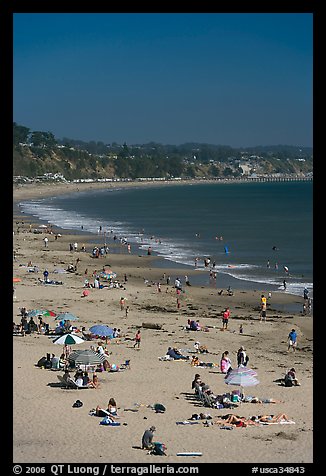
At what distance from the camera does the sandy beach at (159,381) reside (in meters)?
15.3

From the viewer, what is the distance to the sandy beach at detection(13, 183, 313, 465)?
50.3 feet

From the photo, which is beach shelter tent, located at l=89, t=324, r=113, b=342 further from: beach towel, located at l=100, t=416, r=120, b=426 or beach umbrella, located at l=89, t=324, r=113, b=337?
beach towel, located at l=100, t=416, r=120, b=426

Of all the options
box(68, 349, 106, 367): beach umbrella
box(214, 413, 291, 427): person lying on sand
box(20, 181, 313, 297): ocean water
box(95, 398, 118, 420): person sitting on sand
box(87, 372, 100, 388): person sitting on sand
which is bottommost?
box(214, 413, 291, 427): person lying on sand

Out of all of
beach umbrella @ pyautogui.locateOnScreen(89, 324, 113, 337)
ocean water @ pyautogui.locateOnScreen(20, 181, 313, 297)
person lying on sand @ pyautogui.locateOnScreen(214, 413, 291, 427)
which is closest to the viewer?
person lying on sand @ pyautogui.locateOnScreen(214, 413, 291, 427)

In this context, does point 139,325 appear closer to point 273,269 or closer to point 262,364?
point 262,364

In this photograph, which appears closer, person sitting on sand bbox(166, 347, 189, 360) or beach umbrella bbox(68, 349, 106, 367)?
beach umbrella bbox(68, 349, 106, 367)

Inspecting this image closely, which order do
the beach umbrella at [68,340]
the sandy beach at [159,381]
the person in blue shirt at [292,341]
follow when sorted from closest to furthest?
1. the sandy beach at [159,381]
2. the beach umbrella at [68,340]
3. the person in blue shirt at [292,341]

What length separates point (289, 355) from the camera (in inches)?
951

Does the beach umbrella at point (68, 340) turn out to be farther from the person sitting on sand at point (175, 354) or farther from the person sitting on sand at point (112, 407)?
the person sitting on sand at point (112, 407)

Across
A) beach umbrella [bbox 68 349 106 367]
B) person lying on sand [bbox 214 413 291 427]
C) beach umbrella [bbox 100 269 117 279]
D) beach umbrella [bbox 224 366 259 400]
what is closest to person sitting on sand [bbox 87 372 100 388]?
beach umbrella [bbox 68 349 106 367]

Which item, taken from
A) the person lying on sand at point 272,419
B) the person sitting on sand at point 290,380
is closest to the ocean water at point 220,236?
the person sitting on sand at point 290,380

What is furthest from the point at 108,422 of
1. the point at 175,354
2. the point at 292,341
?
the point at 292,341

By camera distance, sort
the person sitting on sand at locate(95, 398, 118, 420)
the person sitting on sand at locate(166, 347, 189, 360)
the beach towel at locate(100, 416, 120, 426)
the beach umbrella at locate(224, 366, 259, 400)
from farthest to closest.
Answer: the person sitting on sand at locate(166, 347, 189, 360), the beach umbrella at locate(224, 366, 259, 400), the person sitting on sand at locate(95, 398, 118, 420), the beach towel at locate(100, 416, 120, 426)

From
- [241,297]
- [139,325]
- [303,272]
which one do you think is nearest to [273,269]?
[303,272]
